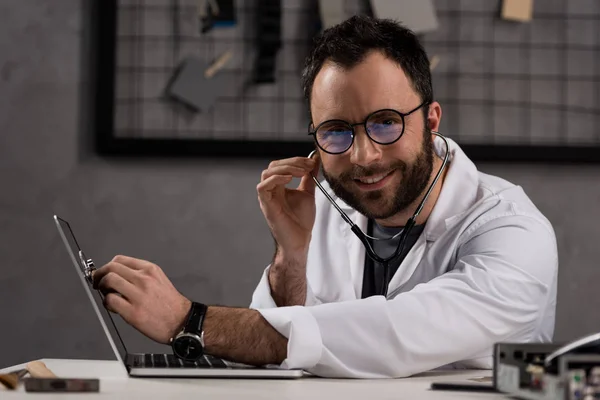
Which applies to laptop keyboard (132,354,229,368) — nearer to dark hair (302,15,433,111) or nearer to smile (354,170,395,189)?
smile (354,170,395,189)

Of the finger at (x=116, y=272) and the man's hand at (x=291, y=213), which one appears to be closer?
the finger at (x=116, y=272)

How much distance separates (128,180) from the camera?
8.56 feet

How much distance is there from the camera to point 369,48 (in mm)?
1743

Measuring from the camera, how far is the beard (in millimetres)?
1768

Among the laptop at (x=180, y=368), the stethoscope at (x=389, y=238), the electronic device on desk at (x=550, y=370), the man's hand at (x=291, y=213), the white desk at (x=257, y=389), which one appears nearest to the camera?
the electronic device on desk at (x=550, y=370)

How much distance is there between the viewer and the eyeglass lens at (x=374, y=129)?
5.45 ft

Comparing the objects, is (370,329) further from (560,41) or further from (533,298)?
(560,41)

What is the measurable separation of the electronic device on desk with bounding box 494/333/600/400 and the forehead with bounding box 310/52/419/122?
0.75m

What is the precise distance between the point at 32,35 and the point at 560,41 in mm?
1640

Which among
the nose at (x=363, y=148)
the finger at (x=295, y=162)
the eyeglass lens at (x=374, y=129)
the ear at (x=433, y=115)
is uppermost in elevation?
the ear at (x=433, y=115)

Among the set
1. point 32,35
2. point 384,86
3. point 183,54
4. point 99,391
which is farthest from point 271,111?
point 99,391

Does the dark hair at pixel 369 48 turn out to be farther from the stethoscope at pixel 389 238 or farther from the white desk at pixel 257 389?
the white desk at pixel 257 389

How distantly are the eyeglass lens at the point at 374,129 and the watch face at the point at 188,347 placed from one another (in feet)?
1.80

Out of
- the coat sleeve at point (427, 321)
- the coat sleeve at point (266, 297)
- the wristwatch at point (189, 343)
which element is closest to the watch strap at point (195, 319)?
the wristwatch at point (189, 343)
